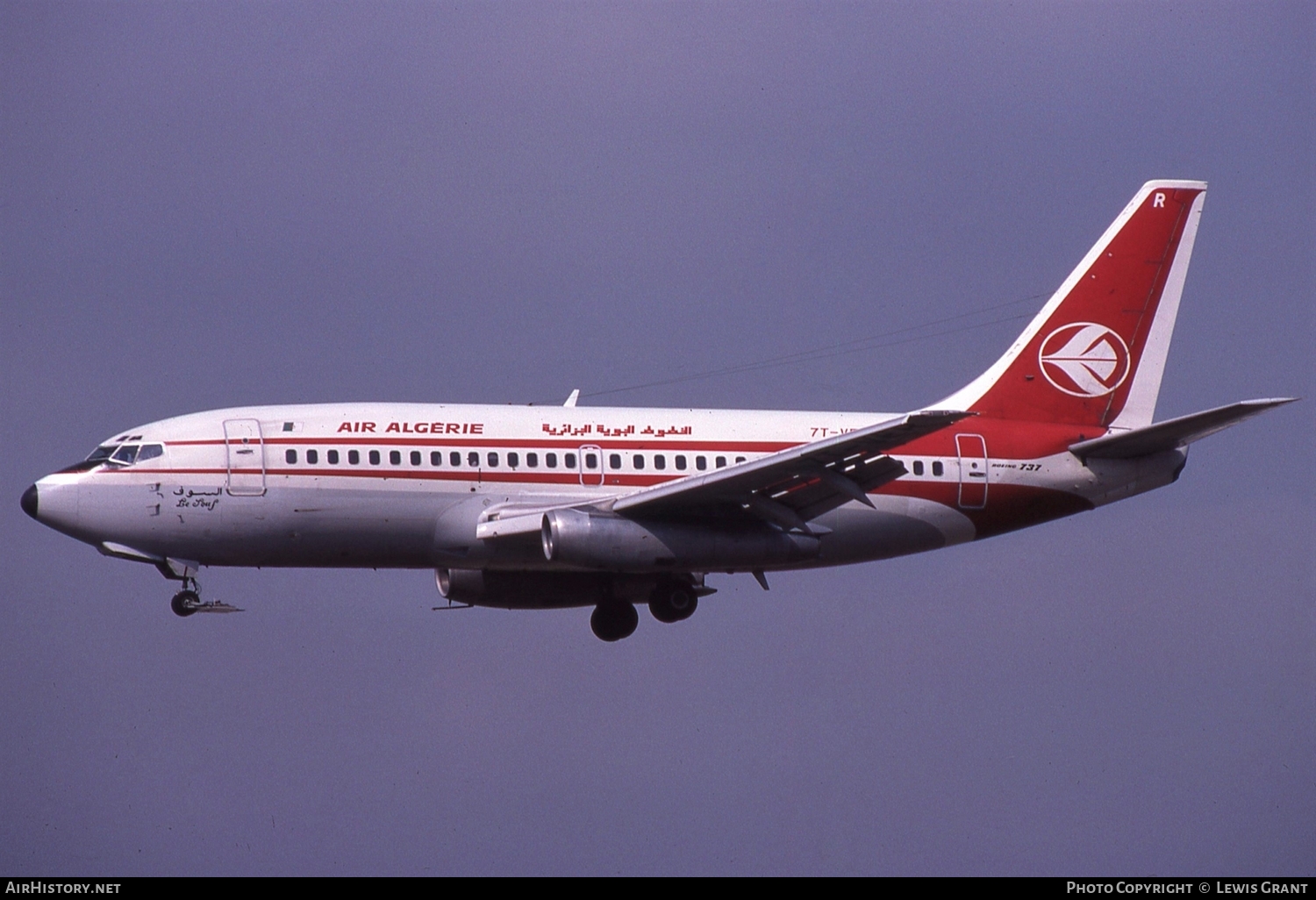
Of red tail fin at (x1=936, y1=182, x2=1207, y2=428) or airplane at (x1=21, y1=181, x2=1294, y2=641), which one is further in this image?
red tail fin at (x1=936, y1=182, x2=1207, y2=428)

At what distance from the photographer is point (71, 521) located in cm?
4322

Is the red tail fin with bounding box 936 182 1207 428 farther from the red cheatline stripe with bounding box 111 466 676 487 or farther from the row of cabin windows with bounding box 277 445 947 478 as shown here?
the red cheatline stripe with bounding box 111 466 676 487

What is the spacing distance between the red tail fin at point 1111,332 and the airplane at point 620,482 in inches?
2.6

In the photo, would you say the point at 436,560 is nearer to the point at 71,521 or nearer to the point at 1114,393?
the point at 71,521

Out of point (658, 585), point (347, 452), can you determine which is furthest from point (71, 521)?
point (658, 585)

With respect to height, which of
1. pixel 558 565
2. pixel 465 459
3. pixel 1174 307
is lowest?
pixel 558 565

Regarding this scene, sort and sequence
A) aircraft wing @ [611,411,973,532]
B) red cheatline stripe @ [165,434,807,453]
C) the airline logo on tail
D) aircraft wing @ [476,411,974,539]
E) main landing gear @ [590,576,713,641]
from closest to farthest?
aircraft wing @ [611,411,973,532] → aircraft wing @ [476,411,974,539] → red cheatline stripe @ [165,434,807,453] → main landing gear @ [590,576,713,641] → the airline logo on tail

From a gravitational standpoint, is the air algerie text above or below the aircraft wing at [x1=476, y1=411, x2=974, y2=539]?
above

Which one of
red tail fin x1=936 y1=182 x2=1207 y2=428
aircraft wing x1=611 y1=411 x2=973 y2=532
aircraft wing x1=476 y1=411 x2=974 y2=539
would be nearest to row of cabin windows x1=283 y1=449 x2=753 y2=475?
aircraft wing x1=476 y1=411 x2=974 y2=539

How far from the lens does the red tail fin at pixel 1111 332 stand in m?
48.8

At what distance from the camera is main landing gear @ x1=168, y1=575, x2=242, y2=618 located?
4400 centimetres

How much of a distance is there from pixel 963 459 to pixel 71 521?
2088 centimetres

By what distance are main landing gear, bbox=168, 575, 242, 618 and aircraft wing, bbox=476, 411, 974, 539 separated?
6266 mm

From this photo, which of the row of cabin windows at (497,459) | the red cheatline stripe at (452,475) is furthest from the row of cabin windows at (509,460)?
the red cheatline stripe at (452,475)
